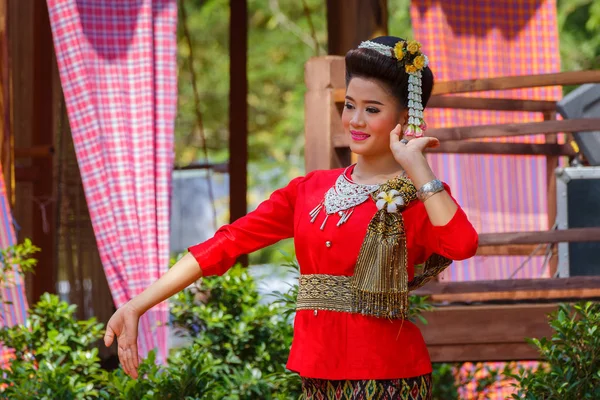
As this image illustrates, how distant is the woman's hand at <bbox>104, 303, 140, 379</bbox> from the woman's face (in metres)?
0.76

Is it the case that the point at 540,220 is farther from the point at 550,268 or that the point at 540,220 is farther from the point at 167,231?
the point at 167,231

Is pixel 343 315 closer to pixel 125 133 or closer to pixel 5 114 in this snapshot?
pixel 125 133

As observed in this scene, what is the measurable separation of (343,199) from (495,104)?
3095 millimetres

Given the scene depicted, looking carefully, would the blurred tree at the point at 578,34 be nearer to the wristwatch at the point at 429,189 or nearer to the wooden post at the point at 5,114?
the wooden post at the point at 5,114

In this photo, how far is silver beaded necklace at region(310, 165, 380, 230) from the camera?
9.09ft

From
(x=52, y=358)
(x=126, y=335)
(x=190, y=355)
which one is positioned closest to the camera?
(x=126, y=335)

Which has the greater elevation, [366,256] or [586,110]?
[586,110]

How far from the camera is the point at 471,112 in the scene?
6.25 meters

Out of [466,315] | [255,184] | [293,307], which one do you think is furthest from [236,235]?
[255,184]

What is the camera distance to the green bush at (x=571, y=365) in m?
3.68

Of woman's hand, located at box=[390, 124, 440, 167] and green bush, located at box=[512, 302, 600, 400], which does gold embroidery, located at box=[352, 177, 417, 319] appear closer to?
woman's hand, located at box=[390, 124, 440, 167]

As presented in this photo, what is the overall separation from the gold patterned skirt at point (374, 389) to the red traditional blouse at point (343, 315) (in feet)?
0.07

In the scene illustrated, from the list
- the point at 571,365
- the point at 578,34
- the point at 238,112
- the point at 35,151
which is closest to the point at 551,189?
the point at 571,365

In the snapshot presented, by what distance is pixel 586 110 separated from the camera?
550cm
